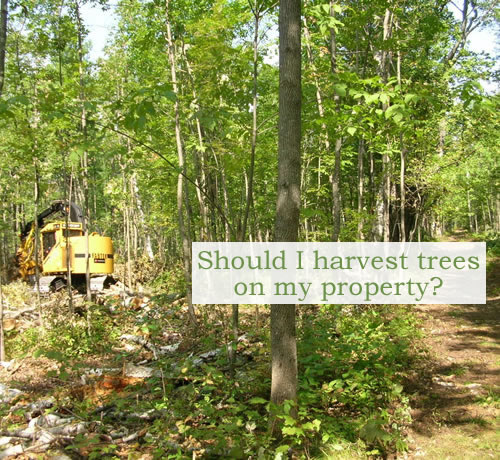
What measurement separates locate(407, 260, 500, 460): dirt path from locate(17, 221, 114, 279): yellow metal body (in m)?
10.4

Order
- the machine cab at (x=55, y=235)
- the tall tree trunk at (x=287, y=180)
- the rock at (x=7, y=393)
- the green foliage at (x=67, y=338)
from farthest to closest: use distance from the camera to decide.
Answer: the machine cab at (x=55, y=235) → the green foliage at (x=67, y=338) → the rock at (x=7, y=393) → the tall tree trunk at (x=287, y=180)

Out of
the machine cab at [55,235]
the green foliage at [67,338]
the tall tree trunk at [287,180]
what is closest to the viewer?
the tall tree trunk at [287,180]

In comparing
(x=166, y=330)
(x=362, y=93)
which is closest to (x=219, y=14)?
(x=362, y=93)

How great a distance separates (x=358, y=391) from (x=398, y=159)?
9.48 meters

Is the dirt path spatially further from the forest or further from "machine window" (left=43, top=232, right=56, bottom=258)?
"machine window" (left=43, top=232, right=56, bottom=258)

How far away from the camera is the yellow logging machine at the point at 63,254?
13.5 m

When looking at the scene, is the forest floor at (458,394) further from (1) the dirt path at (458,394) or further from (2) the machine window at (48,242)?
(2) the machine window at (48,242)

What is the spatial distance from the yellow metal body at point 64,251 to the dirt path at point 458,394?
10.4 m

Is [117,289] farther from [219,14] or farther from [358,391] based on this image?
[358,391]

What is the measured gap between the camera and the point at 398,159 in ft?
42.0

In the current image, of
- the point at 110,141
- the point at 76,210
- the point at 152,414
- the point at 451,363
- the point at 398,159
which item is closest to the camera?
the point at 152,414

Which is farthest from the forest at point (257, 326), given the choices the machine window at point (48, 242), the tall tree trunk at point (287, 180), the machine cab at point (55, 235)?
the machine window at point (48, 242)

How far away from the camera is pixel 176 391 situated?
5461mm

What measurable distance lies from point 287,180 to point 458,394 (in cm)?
388
